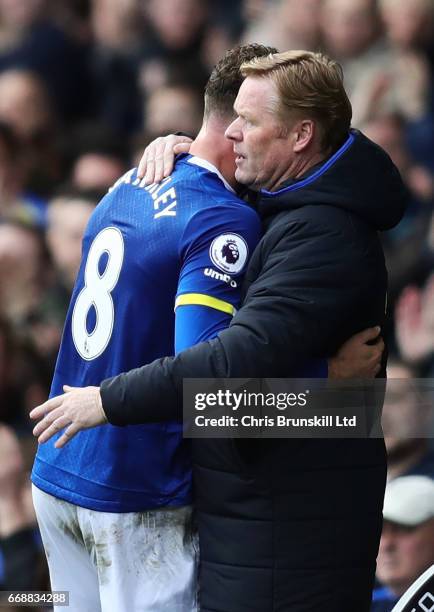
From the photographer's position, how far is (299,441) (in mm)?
2570

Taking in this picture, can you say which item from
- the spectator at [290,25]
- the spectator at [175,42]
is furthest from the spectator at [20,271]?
the spectator at [290,25]

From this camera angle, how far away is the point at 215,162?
281cm

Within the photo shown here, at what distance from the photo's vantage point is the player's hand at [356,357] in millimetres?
2598

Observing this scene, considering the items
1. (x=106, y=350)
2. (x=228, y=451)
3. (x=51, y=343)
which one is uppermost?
(x=51, y=343)

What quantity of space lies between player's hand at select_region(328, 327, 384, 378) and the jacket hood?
0.25 meters

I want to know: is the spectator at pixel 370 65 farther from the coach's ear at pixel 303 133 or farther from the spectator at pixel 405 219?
the coach's ear at pixel 303 133

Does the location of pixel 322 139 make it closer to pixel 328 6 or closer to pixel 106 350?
pixel 106 350

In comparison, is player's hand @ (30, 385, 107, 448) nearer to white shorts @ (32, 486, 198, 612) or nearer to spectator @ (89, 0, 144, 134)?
white shorts @ (32, 486, 198, 612)

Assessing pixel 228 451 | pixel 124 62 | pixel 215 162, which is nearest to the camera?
pixel 228 451

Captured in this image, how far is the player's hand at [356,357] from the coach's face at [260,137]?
1.31 ft

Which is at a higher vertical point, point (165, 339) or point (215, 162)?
point (215, 162)

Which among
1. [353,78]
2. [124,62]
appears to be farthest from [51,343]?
[353,78]

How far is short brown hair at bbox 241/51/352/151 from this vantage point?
8.45 ft

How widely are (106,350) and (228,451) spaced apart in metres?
0.39
